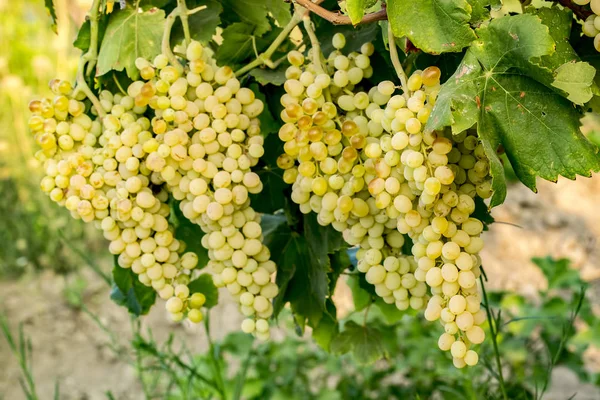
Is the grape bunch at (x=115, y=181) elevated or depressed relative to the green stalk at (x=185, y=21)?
depressed

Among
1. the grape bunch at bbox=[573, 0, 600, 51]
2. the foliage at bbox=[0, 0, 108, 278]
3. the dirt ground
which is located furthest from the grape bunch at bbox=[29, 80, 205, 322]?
the foliage at bbox=[0, 0, 108, 278]

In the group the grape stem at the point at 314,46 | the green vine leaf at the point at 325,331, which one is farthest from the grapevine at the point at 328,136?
the green vine leaf at the point at 325,331

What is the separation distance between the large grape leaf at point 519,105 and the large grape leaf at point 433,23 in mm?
21

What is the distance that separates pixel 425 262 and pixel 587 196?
3457mm

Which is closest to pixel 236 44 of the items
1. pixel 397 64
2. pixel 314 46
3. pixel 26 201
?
pixel 314 46

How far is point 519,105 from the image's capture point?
60cm

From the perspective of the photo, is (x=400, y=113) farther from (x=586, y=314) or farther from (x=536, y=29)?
(x=586, y=314)

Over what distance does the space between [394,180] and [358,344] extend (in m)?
0.54

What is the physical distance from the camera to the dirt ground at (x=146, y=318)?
2521 mm

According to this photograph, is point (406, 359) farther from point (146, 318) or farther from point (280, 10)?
point (146, 318)

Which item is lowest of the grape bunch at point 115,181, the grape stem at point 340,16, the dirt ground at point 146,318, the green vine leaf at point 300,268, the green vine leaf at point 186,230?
the dirt ground at point 146,318

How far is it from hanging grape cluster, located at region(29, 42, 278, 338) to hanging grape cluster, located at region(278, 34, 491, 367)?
7 centimetres

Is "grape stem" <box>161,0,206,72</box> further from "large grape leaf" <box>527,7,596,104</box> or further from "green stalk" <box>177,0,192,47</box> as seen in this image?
"large grape leaf" <box>527,7,596,104</box>

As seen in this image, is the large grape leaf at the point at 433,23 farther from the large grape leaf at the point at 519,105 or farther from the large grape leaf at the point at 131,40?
the large grape leaf at the point at 131,40
